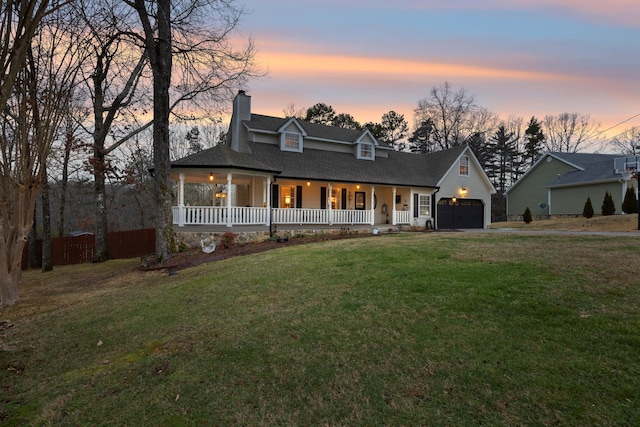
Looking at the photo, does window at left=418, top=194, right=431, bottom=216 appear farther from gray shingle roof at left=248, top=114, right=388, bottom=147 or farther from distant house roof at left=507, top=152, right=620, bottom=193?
distant house roof at left=507, top=152, right=620, bottom=193

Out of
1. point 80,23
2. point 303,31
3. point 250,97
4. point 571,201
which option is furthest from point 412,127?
point 80,23

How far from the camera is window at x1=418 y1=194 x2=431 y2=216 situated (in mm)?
20766

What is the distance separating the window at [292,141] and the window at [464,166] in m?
11.2

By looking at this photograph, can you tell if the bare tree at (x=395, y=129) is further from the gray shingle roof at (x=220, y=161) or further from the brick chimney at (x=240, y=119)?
the gray shingle roof at (x=220, y=161)

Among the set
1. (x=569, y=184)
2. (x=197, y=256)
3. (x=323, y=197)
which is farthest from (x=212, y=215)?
(x=569, y=184)

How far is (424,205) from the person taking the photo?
823 inches

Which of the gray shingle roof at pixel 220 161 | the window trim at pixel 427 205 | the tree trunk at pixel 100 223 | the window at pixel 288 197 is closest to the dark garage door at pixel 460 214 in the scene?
the window trim at pixel 427 205

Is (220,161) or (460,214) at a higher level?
(220,161)

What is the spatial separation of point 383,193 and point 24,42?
1876 centimetres

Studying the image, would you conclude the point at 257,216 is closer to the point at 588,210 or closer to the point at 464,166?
the point at 464,166

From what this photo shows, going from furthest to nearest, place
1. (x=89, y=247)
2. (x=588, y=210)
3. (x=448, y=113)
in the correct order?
(x=448, y=113)
(x=588, y=210)
(x=89, y=247)

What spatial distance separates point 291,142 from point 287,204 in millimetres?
3810

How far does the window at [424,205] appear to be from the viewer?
20.8 m

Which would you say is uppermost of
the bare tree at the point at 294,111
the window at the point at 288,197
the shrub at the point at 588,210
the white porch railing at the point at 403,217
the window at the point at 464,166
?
the bare tree at the point at 294,111
